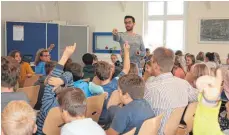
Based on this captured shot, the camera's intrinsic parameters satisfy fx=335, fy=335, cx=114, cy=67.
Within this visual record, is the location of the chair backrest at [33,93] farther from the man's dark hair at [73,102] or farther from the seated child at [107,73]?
the man's dark hair at [73,102]

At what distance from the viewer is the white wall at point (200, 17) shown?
9.24 meters

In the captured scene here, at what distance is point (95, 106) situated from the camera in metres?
3.02

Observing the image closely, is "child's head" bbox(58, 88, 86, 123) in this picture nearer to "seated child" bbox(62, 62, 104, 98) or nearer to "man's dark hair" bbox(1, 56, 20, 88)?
"man's dark hair" bbox(1, 56, 20, 88)

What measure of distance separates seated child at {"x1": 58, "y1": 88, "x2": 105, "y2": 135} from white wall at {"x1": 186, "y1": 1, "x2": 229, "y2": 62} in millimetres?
7636

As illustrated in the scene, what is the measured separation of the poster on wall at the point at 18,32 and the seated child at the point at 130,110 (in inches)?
260

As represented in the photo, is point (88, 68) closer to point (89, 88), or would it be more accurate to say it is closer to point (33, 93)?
point (33, 93)

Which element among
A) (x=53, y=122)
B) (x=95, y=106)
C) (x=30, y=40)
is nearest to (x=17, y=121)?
(x=53, y=122)

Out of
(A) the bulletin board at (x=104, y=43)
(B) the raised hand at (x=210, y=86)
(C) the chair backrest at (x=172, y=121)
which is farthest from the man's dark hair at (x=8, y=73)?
(A) the bulletin board at (x=104, y=43)

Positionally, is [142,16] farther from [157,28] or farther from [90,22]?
[90,22]

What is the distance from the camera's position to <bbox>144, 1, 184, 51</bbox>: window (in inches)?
395

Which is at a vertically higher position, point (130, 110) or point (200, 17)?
point (200, 17)

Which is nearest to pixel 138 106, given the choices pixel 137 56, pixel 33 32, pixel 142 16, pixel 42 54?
pixel 137 56

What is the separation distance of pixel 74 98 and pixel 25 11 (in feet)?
24.5

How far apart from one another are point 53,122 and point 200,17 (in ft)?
25.5
